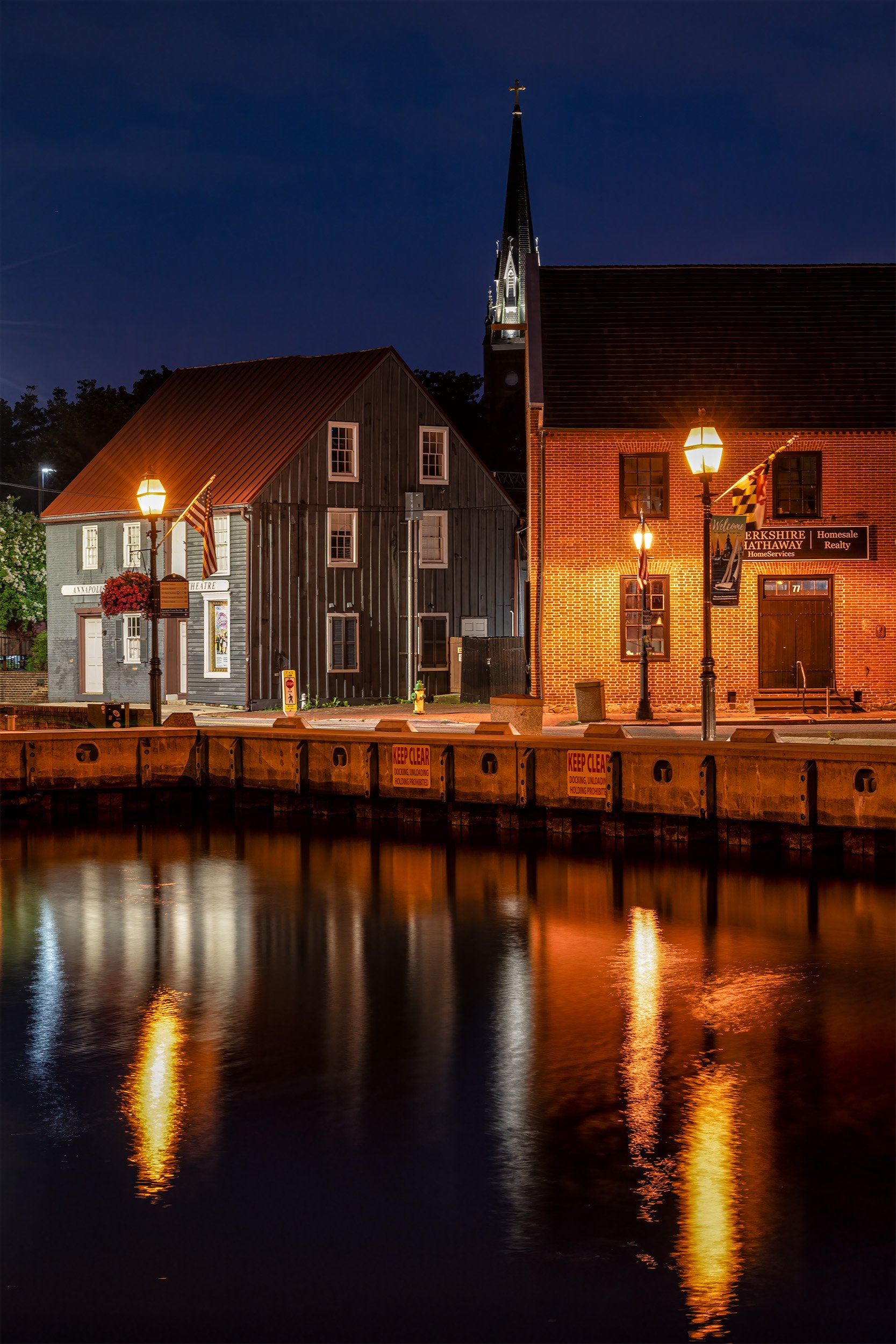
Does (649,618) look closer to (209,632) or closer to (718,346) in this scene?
(718,346)

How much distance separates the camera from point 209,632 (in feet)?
146

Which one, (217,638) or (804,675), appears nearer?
(804,675)

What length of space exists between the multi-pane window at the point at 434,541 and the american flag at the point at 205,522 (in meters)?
8.36

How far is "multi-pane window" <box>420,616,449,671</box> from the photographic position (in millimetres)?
47562

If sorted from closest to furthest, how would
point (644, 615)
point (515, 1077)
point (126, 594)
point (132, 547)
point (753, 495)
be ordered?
point (515, 1077)
point (753, 495)
point (644, 615)
point (126, 594)
point (132, 547)

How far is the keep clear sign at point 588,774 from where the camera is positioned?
20609mm

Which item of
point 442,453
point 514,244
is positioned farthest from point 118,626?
point 514,244

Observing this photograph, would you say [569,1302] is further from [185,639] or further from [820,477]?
[185,639]

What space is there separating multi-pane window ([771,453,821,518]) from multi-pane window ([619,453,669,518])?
2663mm

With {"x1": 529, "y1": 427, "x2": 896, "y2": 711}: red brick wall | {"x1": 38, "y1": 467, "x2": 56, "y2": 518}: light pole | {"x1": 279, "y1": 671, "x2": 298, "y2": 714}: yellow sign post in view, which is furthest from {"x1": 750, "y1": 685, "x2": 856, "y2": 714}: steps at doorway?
{"x1": 38, "y1": 467, "x2": 56, "y2": 518}: light pole

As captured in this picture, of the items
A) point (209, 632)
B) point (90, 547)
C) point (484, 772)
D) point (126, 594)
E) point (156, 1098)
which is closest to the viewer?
point (156, 1098)

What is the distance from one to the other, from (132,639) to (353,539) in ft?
A: 24.9

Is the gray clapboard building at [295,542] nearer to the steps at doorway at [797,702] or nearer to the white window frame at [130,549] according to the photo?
the white window frame at [130,549]

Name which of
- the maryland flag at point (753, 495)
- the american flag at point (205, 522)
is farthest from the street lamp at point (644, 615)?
the american flag at point (205, 522)
